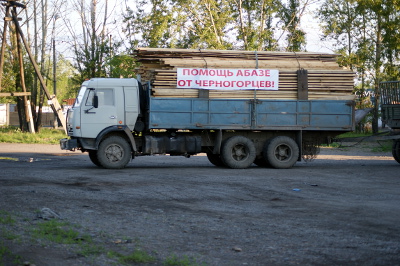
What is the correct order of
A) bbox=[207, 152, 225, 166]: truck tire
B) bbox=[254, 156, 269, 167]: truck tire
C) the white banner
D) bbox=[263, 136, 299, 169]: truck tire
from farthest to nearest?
bbox=[254, 156, 269, 167]: truck tire
bbox=[207, 152, 225, 166]: truck tire
bbox=[263, 136, 299, 169]: truck tire
the white banner

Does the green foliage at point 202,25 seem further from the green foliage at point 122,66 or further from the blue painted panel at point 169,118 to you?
the blue painted panel at point 169,118

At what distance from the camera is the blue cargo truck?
1802 centimetres

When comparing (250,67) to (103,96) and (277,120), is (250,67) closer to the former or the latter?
(277,120)

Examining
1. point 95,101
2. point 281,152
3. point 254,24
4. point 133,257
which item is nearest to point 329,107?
point 281,152

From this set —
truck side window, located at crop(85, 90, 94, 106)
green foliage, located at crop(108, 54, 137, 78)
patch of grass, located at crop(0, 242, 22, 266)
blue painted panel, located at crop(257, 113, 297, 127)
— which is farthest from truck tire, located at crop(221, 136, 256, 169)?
green foliage, located at crop(108, 54, 137, 78)

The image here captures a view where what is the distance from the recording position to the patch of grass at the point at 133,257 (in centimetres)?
640

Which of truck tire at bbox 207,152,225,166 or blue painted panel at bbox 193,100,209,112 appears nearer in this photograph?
blue painted panel at bbox 193,100,209,112

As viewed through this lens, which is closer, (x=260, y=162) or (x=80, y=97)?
(x=80, y=97)

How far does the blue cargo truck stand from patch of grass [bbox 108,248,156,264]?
11.5 metres

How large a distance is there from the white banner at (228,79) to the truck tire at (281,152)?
171 centimetres

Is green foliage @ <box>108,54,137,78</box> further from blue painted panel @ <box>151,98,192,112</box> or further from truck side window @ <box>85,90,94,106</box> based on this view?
blue painted panel @ <box>151,98,192,112</box>

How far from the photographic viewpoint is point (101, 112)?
59.1 feet

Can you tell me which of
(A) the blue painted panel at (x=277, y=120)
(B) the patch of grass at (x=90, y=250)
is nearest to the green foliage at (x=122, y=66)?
(A) the blue painted panel at (x=277, y=120)

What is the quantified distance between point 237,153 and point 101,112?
4438 mm
